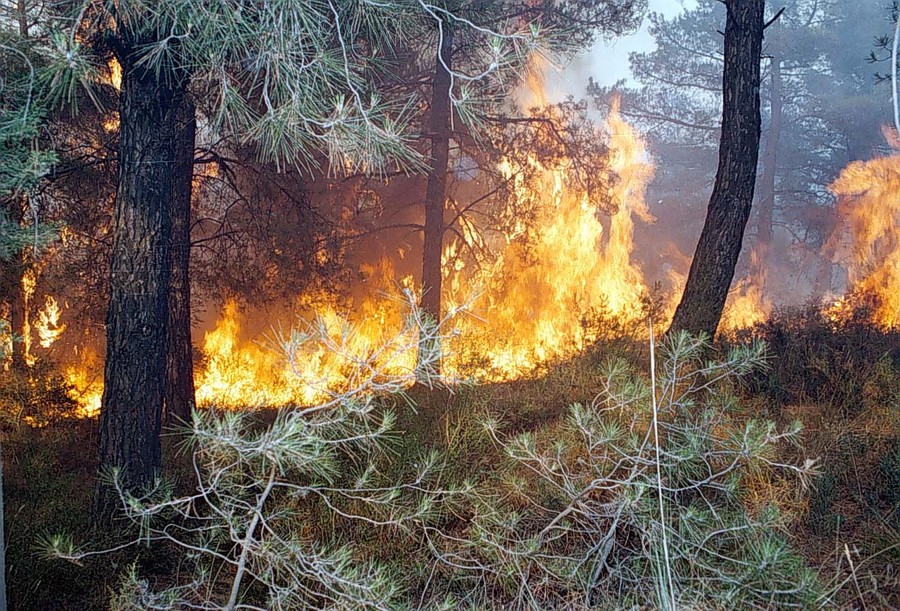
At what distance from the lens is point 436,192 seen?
25.0 feet

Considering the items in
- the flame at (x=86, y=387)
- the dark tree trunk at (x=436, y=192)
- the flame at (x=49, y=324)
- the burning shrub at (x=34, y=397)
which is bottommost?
the flame at (x=86, y=387)

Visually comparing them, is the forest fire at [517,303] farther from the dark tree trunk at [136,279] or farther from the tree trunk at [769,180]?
the tree trunk at [769,180]

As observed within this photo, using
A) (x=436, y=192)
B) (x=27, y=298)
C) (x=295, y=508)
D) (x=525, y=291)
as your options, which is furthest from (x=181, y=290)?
(x=525, y=291)

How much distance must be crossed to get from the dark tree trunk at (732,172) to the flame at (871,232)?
3.84m

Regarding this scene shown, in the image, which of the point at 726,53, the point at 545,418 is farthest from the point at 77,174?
the point at 726,53

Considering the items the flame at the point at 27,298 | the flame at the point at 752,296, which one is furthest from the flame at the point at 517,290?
the flame at the point at 752,296

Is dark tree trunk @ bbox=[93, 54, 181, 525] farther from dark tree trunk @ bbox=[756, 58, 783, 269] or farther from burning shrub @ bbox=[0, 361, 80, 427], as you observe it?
dark tree trunk @ bbox=[756, 58, 783, 269]

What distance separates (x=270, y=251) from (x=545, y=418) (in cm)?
330

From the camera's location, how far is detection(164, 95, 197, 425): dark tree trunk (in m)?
5.00

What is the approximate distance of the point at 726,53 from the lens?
5207 mm

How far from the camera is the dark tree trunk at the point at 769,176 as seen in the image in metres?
13.8

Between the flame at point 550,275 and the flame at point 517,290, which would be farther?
the flame at point 550,275

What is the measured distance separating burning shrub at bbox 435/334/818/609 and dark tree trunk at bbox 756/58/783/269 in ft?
36.9

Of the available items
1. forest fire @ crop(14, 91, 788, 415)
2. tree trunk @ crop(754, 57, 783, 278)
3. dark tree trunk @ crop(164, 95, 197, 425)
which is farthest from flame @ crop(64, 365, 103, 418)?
tree trunk @ crop(754, 57, 783, 278)
